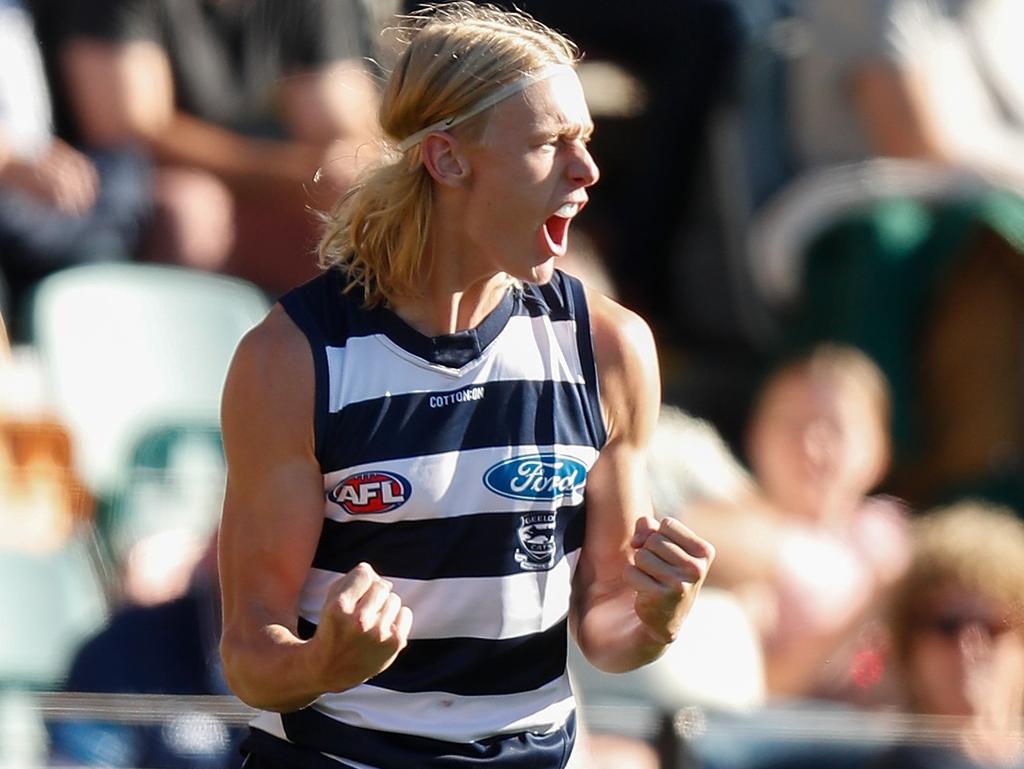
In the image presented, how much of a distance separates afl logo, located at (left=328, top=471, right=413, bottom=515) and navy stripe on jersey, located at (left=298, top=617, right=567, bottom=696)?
17 cm

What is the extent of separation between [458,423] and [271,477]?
0.23m

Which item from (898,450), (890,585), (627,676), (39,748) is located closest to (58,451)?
(39,748)

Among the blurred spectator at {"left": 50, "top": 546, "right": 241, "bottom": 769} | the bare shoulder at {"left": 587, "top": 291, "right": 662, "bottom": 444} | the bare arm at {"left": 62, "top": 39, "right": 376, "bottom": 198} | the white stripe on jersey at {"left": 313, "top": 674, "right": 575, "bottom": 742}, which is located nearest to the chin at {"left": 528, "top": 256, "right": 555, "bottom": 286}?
the bare shoulder at {"left": 587, "top": 291, "right": 662, "bottom": 444}

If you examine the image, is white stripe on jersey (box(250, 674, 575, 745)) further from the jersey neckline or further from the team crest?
the jersey neckline

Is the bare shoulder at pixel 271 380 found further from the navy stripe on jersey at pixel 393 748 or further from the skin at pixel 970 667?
the skin at pixel 970 667

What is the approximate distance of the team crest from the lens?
213 cm

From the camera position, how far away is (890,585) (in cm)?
424

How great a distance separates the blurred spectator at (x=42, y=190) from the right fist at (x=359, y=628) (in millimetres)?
3021

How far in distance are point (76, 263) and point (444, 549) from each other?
3.07m

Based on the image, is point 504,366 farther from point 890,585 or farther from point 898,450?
point 898,450

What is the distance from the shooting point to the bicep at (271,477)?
2.05 metres

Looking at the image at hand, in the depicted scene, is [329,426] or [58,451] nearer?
[329,426]

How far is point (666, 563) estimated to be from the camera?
2041mm

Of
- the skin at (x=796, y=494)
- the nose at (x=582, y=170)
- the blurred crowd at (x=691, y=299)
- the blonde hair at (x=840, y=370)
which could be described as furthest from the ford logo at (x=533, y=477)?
the blonde hair at (x=840, y=370)
